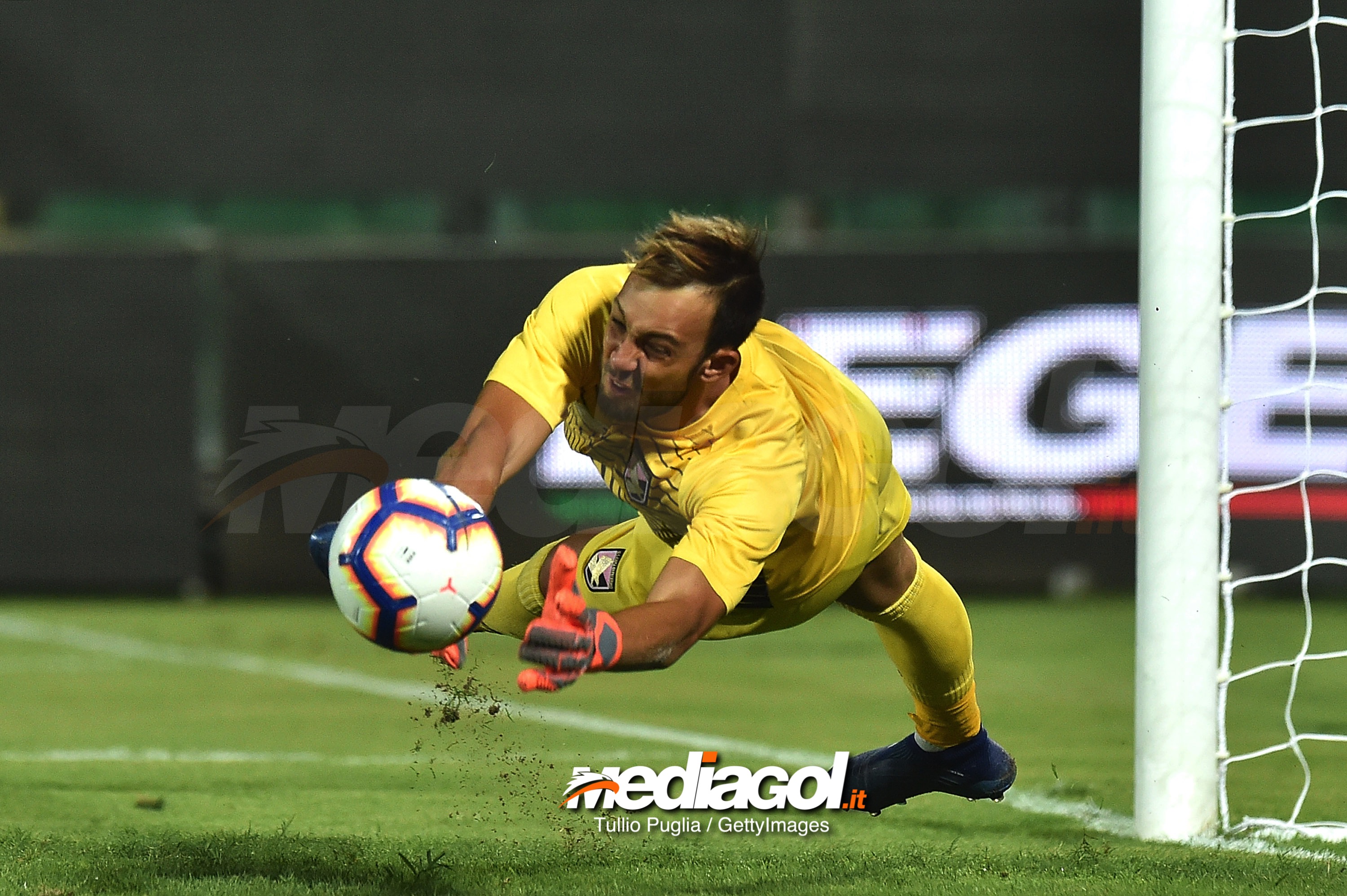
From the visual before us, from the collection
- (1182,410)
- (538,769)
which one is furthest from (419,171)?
(1182,410)

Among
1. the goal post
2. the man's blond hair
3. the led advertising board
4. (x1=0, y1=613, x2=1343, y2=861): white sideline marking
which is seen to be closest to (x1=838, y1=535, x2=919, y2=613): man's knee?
the goal post

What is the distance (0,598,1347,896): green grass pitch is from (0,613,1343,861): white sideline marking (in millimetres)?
78

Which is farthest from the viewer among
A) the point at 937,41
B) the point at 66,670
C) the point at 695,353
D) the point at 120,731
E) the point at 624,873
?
the point at 937,41

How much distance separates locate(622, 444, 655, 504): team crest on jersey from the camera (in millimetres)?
4496

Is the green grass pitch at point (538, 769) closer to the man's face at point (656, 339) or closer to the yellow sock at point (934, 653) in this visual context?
the yellow sock at point (934, 653)

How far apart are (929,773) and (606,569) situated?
1.33m

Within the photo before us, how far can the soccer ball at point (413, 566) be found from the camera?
367 centimetres

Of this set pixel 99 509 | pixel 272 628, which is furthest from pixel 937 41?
pixel 99 509

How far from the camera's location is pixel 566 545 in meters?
4.98

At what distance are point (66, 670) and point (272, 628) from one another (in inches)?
84.4

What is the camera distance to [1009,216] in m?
12.9

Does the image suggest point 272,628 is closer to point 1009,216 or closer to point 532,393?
point 1009,216

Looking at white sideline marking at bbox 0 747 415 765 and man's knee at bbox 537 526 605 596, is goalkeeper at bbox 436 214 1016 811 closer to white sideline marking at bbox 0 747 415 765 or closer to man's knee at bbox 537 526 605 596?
man's knee at bbox 537 526 605 596

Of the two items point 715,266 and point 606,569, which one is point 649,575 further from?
point 715,266
